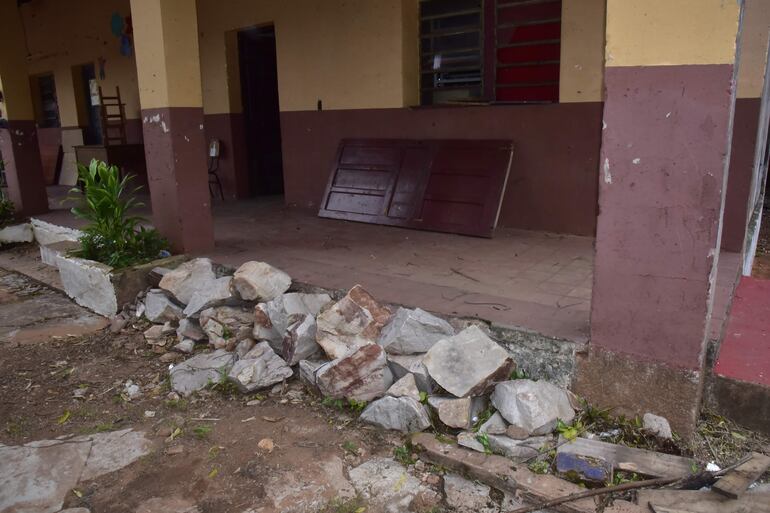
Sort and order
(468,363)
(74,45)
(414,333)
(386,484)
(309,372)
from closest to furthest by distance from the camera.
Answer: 1. (386,484)
2. (468,363)
3. (414,333)
4. (309,372)
5. (74,45)

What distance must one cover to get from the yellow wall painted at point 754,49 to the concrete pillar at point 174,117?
4.58 m

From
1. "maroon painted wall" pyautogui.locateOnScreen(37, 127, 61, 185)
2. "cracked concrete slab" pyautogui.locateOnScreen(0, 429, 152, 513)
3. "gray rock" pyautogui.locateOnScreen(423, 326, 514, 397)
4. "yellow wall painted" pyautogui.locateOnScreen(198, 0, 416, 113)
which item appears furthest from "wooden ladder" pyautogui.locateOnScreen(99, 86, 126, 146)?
"gray rock" pyautogui.locateOnScreen(423, 326, 514, 397)

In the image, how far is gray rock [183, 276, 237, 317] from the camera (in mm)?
4309

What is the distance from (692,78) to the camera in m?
2.52

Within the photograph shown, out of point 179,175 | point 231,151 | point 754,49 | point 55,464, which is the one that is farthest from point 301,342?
point 231,151

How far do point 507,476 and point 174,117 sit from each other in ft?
13.8

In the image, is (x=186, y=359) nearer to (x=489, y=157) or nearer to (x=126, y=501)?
(x=126, y=501)

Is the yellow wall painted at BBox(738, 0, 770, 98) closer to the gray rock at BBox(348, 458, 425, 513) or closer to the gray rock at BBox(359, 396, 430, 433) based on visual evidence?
the gray rock at BBox(359, 396, 430, 433)

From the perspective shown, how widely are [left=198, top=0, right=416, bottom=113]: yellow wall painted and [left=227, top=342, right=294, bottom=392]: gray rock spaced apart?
12.8ft

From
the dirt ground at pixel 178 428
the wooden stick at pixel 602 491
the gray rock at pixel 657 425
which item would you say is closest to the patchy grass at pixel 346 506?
the dirt ground at pixel 178 428

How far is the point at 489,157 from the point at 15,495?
480cm

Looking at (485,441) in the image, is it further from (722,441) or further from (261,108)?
(261,108)

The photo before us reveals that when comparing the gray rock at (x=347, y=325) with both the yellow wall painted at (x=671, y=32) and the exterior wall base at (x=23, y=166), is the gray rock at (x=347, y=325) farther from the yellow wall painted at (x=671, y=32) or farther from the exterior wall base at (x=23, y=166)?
the exterior wall base at (x=23, y=166)

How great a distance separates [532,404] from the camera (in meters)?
2.85
